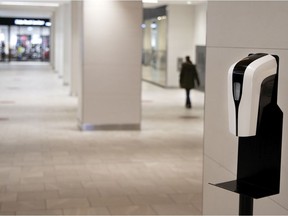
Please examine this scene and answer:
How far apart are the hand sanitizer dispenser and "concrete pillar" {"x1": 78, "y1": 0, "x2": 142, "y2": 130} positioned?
9.48 meters

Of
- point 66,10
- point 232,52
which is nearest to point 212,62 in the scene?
point 232,52

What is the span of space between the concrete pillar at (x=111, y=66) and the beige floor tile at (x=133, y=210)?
6038mm

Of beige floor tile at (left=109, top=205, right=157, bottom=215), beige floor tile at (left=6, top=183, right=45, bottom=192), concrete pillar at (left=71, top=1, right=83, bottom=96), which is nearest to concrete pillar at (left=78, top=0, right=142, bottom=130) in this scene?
beige floor tile at (left=6, top=183, right=45, bottom=192)

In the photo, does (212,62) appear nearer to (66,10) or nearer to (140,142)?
(140,142)

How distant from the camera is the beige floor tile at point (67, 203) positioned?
266 inches

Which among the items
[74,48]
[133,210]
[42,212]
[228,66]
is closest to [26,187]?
[42,212]

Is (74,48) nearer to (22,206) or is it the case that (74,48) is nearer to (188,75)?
(188,75)

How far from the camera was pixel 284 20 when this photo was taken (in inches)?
134

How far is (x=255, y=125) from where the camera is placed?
2.87 meters

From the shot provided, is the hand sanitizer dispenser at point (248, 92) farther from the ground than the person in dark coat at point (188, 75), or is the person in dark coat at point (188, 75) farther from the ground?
the hand sanitizer dispenser at point (248, 92)

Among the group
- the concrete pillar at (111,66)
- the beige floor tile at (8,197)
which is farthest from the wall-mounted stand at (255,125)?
the concrete pillar at (111,66)

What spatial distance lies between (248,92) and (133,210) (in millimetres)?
4106

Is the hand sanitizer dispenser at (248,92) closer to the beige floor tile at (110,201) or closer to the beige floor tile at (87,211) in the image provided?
the beige floor tile at (87,211)

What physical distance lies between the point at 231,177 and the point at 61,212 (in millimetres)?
2918
